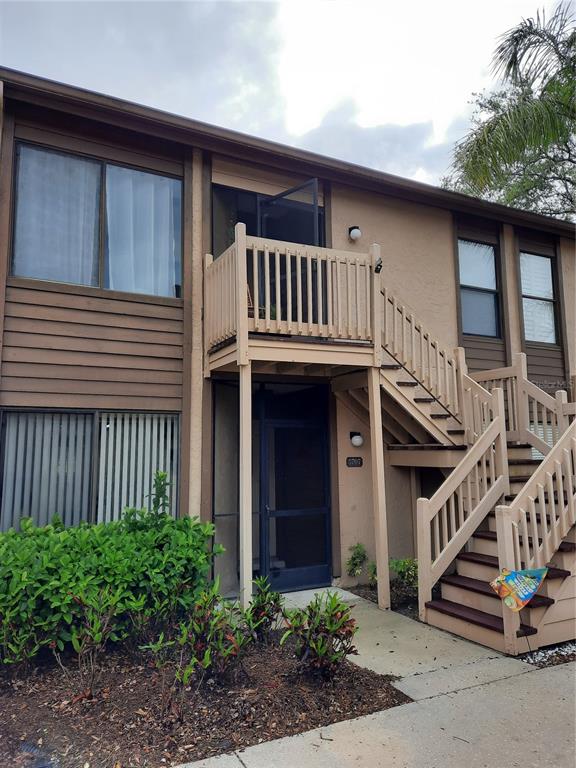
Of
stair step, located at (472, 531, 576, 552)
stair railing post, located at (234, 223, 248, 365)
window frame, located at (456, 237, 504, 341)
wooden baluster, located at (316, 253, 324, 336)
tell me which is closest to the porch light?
wooden baluster, located at (316, 253, 324, 336)

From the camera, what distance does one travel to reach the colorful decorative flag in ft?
14.7

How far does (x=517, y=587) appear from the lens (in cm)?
450

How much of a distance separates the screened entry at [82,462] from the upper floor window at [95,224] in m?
1.54

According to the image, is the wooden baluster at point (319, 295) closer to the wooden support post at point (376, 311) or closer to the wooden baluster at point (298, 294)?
the wooden baluster at point (298, 294)

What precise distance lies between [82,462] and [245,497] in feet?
5.83

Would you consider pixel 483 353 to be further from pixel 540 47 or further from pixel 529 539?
pixel 540 47

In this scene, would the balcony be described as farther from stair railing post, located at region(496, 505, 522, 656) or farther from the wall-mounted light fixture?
stair railing post, located at region(496, 505, 522, 656)

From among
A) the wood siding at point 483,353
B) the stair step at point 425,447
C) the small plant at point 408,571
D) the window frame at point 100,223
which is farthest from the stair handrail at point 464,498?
the window frame at point 100,223

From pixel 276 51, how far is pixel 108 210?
5796mm

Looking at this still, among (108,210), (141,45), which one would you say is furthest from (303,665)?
(141,45)

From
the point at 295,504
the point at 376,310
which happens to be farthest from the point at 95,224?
the point at 295,504

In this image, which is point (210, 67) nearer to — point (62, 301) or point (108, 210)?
point (108, 210)

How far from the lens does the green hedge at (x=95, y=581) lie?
3875 mm

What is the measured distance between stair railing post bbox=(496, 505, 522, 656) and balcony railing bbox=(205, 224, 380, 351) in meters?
2.52
